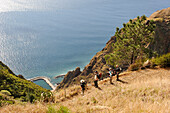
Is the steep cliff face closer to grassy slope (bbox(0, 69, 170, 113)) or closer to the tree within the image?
the tree

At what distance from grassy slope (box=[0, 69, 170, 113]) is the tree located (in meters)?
5.40

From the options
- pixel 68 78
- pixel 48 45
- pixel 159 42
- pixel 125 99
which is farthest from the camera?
pixel 48 45

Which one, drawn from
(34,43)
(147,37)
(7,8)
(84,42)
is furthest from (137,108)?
(7,8)

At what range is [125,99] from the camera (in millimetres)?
6207

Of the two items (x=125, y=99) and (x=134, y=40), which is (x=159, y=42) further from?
(x=125, y=99)

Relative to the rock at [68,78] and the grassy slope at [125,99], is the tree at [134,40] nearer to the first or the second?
the grassy slope at [125,99]

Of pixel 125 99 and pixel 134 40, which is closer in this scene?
pixel 125 99

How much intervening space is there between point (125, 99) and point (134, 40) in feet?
42.4

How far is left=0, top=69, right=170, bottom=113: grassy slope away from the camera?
4.82 meters

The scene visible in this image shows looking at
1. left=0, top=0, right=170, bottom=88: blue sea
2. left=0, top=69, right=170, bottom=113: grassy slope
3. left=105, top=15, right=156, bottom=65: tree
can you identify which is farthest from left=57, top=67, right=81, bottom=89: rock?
left=0, top=69, right=170, bottom=113: grassy slope

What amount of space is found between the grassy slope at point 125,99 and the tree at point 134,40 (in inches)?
213

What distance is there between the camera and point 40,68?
3819 inches

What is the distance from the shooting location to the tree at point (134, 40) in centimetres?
1648

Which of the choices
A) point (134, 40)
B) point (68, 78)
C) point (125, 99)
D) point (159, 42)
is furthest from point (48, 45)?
point (125, 99)
